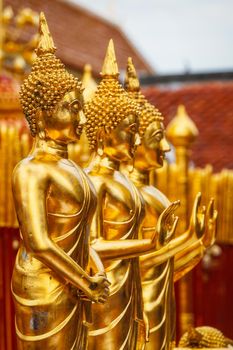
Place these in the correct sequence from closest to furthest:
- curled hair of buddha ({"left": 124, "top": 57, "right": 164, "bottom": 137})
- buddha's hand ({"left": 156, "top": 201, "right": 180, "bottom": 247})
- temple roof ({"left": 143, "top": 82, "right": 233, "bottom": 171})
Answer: buddha's hand ({"left": 156, "top": 201, "right": 180, "bottom": 247}), curled hair of buddha ({"left": 124, "top": 57, "right": 164, "bottom": 137}), temple roof ({"left": 143, "top": 82, "right": 233, "bottom": 171})

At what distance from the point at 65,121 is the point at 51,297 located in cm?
55

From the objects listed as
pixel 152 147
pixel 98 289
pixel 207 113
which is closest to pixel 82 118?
pixel 98 289

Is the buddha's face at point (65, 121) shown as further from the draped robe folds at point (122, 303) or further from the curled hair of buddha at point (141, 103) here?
the curled hair of buddha at point (141, 103)

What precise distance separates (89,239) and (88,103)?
544 mm

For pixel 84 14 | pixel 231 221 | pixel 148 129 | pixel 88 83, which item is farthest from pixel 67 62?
pixel 148 129

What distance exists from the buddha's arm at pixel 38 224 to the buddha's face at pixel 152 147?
955 mm

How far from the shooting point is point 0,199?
247 inches

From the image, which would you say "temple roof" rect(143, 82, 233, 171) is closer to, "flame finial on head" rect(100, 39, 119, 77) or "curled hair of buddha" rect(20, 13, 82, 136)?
"flame finial on head" rect(100, 39, 119, 77)

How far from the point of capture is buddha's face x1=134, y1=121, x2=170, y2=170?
201 inches

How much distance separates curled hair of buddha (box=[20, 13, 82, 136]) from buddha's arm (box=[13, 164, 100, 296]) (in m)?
0.22

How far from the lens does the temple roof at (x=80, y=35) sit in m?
11.4

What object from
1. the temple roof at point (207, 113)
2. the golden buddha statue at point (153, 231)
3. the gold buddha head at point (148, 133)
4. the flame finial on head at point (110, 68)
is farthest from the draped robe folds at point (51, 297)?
the temple roof at point (207, 113)

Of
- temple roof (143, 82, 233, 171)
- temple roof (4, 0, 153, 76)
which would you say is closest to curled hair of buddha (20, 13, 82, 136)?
temple roof (143, 82, 233, 171)

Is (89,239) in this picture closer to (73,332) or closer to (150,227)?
(73,332)
